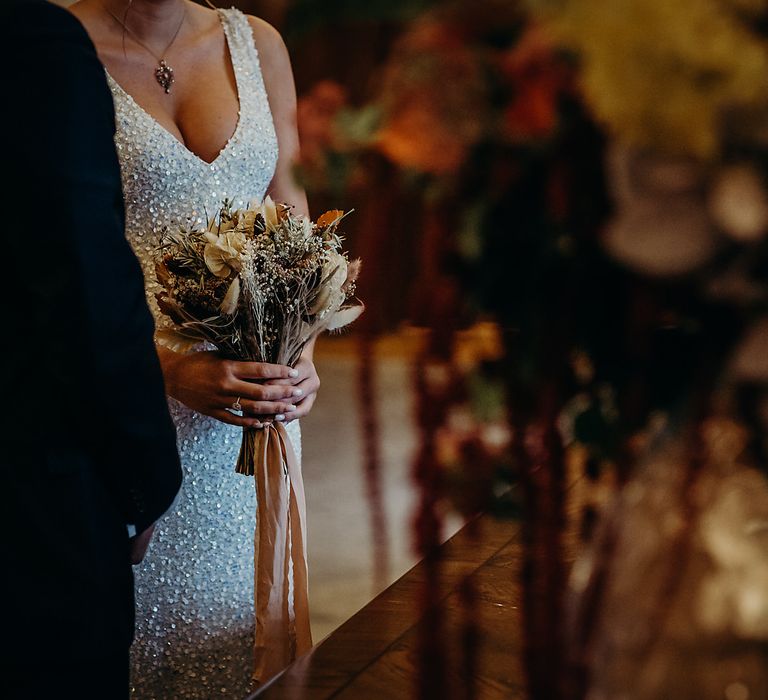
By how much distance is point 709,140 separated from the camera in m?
0.54

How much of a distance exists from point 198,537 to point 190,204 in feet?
2.48

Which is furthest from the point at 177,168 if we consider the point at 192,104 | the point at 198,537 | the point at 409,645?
the point at 409,645

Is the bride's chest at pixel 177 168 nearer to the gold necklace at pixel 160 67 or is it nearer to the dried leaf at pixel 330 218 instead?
the gold necklace at pixel 160 67

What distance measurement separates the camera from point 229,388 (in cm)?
185

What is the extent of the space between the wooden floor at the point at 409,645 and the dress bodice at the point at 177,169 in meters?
1.00

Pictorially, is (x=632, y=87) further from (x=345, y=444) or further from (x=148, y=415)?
(x=345, y=444)

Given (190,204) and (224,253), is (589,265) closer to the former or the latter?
(224,253)

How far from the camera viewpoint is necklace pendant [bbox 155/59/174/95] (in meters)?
2.21

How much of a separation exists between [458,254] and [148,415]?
913 millimetres

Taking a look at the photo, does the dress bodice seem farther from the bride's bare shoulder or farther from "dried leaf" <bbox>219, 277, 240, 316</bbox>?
"dried leaf" <bbox>219, 277, 240, 316</bbox>

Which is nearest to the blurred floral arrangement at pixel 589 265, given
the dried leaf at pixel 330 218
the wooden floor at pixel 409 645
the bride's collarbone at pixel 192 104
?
the wooden floor at pixel 409 645

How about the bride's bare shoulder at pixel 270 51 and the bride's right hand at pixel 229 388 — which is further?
the bride's bare shoulder at pixel 270 51

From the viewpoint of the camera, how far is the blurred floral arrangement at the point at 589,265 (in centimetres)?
55

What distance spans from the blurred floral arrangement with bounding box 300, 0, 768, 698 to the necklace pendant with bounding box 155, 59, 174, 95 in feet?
5.46
